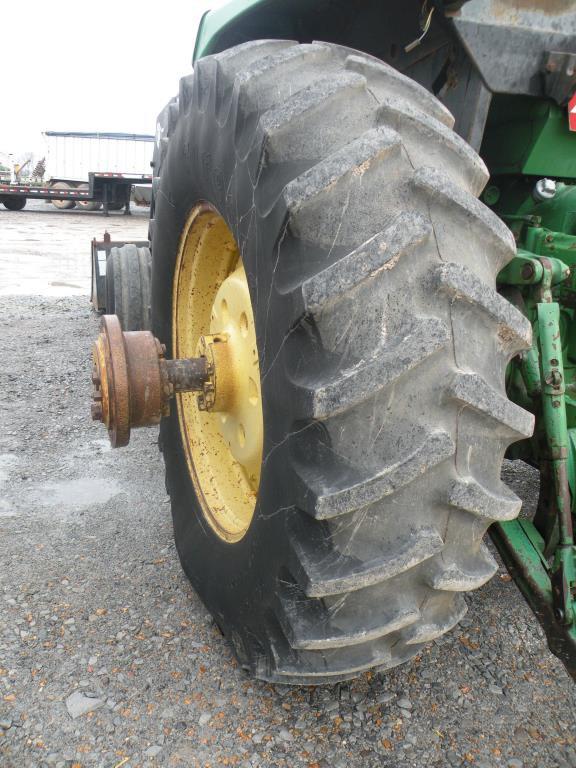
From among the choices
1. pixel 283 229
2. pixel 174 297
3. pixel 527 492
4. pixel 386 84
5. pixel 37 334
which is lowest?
pixel 37 334

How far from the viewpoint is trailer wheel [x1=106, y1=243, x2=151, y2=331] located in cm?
446

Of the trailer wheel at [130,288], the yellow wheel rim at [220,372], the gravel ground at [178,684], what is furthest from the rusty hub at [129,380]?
the trailer wheel at [130,288]

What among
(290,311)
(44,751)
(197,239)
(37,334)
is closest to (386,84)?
(290,311)

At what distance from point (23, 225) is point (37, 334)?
12088 millimetres

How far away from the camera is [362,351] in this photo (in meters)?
1.11

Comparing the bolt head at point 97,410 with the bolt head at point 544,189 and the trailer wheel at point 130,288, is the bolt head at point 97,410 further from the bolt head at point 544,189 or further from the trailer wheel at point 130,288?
the trailer wheel at point 130,288

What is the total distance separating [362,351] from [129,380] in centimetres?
73

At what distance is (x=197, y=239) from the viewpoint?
2.01 metres

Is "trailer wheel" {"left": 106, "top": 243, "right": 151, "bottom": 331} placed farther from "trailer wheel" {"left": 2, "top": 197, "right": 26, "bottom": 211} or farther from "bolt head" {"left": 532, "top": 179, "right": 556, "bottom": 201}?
"trailer wheel" {"left": 2, "top": 197, "right": 26, "bottom": 211}

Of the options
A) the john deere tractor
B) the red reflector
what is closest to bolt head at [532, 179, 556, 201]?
the john deere tractor

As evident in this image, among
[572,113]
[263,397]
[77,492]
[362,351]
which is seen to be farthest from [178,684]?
[572,113]

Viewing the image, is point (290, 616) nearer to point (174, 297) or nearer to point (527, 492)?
point (174, 297)

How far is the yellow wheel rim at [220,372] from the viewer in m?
1.75

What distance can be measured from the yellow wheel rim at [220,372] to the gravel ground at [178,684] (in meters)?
0.38
